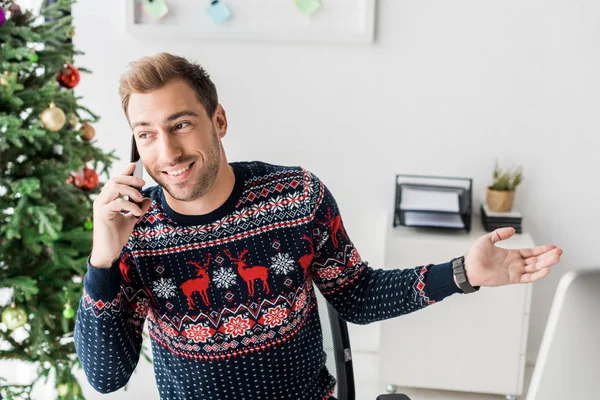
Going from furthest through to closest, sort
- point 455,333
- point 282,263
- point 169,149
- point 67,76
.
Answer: point 455,333
point 67,76
point 282,263
point 169,149

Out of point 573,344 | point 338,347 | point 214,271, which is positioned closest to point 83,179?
point 214,271

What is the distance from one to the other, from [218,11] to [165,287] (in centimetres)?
172

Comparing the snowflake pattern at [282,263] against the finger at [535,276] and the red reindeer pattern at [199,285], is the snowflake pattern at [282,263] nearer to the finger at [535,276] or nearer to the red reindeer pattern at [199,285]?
the red reindeer pattern at [199,285]

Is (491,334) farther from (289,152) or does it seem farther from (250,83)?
(250,83)

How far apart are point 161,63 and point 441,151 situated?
5.91 ft

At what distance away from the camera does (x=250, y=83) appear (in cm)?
307

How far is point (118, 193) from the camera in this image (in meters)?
1.37

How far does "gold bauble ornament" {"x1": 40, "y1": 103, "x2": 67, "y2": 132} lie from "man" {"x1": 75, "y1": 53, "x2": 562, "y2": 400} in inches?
32.6

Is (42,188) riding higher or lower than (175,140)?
lower

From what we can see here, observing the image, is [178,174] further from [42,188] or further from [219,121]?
[42,188]

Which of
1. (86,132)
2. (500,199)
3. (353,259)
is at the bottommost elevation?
(500,199)

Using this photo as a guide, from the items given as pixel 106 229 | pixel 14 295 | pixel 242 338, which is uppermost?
pixel 106 229

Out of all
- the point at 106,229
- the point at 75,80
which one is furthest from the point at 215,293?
Answer: the point at 75,80

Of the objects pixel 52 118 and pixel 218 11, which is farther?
pixel 218 11
